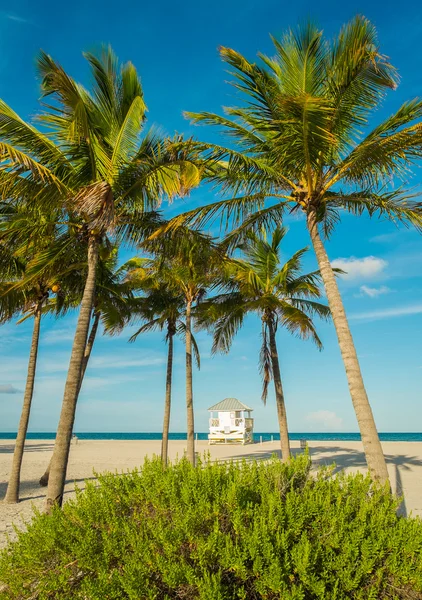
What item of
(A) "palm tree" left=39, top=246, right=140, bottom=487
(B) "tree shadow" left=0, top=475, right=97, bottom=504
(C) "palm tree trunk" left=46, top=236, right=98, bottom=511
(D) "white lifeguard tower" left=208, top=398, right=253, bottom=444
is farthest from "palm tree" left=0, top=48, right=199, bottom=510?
(D) "white lifeguard tower" left=208, top=398, right=253, bottom=444

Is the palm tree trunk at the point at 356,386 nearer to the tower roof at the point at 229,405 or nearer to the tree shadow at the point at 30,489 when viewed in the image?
the tree shadow at the point at 30,489

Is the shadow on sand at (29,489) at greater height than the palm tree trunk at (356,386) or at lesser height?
lesser


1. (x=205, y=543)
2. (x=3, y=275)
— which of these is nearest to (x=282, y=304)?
(x=3, y=275)

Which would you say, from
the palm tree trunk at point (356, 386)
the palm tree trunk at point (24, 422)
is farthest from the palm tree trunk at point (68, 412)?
the palm tree trunk at point (24, 422)

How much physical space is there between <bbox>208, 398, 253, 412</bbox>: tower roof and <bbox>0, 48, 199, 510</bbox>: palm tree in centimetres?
3022

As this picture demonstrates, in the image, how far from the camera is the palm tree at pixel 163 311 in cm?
1725

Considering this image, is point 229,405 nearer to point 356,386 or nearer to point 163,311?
point 163,311

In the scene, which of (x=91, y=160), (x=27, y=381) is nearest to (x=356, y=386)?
(x=91, y=160)

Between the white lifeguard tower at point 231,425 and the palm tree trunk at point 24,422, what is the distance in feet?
83.6

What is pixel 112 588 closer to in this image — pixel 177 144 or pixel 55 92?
pixel 177 144

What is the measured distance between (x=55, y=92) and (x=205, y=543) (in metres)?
8.18

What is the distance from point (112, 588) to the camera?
3357 mm

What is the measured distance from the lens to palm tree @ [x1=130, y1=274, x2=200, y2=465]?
17.2 metres

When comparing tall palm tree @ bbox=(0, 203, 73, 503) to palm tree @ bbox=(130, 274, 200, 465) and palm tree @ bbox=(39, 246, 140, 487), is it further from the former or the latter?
palm tree @ bbox=(130, 274, 200, 465)
